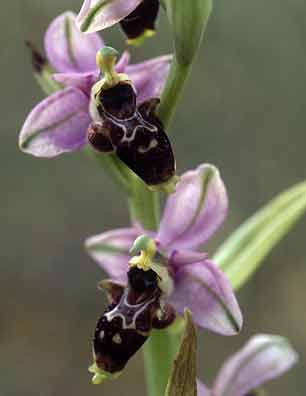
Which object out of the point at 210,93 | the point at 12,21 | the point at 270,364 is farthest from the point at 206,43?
the point at 270,364

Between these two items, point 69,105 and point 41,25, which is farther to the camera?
point 41,25

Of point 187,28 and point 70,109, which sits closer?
point 187,28

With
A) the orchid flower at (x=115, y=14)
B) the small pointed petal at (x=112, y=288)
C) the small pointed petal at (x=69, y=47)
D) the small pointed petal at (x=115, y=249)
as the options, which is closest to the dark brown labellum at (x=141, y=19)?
the orchid flower at (x=115, y=14)

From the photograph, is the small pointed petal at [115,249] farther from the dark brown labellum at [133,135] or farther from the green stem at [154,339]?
the dark brown labellum at [133,135]

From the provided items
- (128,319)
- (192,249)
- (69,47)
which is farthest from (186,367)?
(69,47)

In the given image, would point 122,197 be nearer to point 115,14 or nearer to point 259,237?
point 259,237

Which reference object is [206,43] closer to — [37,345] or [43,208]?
[43,208]
